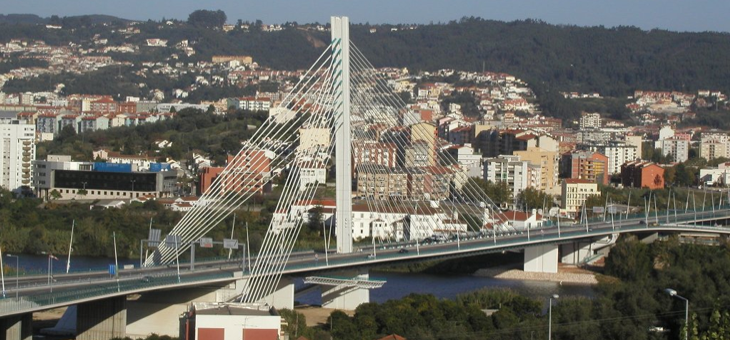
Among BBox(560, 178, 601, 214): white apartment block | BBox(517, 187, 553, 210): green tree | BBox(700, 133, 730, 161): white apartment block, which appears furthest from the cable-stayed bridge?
BBox(700, 133, 730, 161): white apartment block

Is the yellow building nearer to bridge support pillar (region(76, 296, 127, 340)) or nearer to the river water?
the river water

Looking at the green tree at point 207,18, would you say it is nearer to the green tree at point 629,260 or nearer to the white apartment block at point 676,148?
the white apartment block at point 676,148

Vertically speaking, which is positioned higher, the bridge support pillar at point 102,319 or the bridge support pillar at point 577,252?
the bridge support pillar at point 577,252

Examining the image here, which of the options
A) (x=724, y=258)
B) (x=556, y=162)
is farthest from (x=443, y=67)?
(x=724, y=258)

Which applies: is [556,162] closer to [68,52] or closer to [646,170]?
[646,170]

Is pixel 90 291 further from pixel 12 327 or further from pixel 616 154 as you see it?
pixel 616 154

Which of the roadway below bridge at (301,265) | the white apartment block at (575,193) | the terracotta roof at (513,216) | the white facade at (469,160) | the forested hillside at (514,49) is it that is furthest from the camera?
the forested hillside at (514,49)

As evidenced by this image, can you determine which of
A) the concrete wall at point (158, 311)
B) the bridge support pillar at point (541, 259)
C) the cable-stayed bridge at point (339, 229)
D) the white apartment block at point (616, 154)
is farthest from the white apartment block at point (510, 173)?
the concrete wall at point (158, 311)
